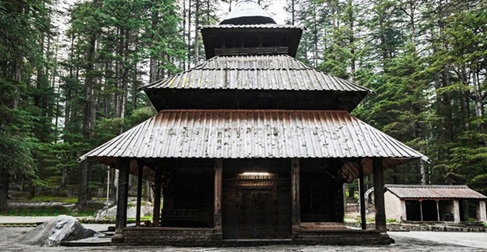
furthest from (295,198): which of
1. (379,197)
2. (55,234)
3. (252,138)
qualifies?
(55,234)

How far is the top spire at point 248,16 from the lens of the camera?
20.2 meters

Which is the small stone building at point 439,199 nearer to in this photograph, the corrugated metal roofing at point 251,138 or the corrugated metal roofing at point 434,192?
the corrugated metal roofing at point 434,192

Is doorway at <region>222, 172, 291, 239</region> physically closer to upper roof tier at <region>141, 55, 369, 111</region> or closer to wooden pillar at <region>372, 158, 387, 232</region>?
upper roof tier at <region>141, 55, 369, 111</region>

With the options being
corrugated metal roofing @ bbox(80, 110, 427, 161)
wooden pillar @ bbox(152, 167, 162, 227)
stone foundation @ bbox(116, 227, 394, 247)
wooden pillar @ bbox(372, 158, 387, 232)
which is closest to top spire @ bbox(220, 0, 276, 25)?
corrugated metal roofing @ bbox(80, 110, 427, 161)

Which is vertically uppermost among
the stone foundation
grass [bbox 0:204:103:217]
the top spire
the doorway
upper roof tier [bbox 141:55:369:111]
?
the top spire

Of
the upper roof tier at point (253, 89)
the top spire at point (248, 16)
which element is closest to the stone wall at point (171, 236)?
the upper roof tier at point (253, 89)

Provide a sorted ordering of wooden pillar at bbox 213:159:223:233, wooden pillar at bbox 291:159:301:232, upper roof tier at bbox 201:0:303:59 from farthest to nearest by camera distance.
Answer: upper roof tier at bbox 201:0:303:59, wooden pillar at bbox 291:159:301:232, wooden pillar at bbox 213:159:223:233

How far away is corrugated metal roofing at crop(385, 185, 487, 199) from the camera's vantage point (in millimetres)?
28188

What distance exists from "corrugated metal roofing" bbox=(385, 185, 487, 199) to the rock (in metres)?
22.8

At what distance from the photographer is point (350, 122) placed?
48.7ft

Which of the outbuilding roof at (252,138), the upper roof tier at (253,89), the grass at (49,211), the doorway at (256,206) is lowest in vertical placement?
the grass at (49,211)

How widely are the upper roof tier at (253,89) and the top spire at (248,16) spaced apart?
4.49 metres

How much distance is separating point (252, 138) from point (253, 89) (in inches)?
83.4

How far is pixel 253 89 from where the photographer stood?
14.8m
